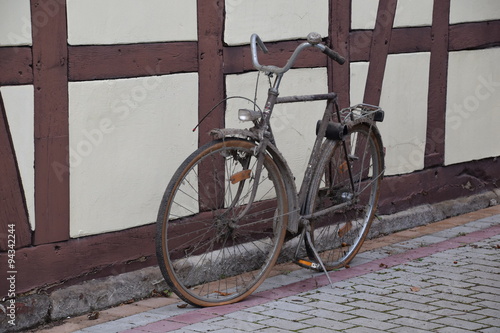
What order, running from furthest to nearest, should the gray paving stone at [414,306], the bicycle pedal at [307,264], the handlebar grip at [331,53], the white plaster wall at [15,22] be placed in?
the bicycle pedal at [307,264], the handlebar grip at [331,53], the gray paving stone at [414,306], the white plaster wall at [15,22]

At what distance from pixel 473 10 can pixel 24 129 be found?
442 cm

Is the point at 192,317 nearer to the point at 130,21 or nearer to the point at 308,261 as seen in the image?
the point at 308,261

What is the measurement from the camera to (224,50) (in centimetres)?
598

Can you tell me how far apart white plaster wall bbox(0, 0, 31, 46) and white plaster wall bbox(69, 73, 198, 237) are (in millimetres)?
384

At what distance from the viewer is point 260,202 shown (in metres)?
6.22

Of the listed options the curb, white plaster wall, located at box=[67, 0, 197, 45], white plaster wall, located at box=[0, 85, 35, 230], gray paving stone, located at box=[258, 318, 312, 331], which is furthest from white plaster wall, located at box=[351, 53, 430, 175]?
white plaster wall, located at box=[0, 85, 35, 230]

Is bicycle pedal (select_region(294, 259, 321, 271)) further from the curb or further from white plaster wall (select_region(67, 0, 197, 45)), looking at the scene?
white plaster wall (select_region(67, 0, 197, 45))

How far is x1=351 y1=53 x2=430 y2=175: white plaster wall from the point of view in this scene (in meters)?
7.36

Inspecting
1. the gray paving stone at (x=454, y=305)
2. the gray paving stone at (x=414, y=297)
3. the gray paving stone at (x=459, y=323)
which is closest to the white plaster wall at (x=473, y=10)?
the gray paving stone at (x=414, y=297)

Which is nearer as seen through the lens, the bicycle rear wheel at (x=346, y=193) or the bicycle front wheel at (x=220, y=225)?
the bicycle front wheel at (x=220, y=225)

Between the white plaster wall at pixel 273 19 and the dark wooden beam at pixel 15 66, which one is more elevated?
the white plaster wall at pixel 273 19

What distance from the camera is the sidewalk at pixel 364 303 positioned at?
500cm

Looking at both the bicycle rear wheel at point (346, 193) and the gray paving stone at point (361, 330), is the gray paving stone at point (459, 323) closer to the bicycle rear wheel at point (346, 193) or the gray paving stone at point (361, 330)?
the gray paving stone at point (361, 330)

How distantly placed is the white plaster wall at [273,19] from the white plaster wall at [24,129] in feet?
4.85
